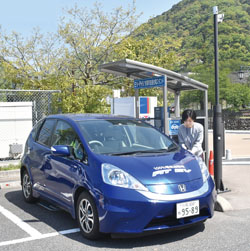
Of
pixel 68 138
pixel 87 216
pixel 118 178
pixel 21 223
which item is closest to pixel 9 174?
pixel 21 223

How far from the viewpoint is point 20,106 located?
11.9 m

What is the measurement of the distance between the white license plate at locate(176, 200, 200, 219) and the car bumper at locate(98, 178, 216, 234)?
0.15 feet

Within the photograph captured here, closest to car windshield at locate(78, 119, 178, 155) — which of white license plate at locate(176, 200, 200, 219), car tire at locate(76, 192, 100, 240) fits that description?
car tire at locate(76, 192, 100, 240)

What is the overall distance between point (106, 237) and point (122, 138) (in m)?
1.41

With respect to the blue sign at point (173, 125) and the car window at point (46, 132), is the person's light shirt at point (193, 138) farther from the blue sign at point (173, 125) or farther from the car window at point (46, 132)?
the blue sign at point (173, 125)

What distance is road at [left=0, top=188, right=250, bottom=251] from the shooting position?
4457 mm

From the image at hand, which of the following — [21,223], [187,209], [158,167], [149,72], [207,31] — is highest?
[207,31]

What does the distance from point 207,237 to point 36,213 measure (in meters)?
2.80

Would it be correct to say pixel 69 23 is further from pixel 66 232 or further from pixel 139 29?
pixel 66 232

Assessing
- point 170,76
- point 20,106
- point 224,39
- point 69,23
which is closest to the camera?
point 170,76

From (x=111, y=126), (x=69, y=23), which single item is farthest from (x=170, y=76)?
(x=69, y=23)

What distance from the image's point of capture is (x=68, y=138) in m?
5.59

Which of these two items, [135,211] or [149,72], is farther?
[149,72]

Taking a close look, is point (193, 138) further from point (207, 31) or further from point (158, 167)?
point (207, 31)
